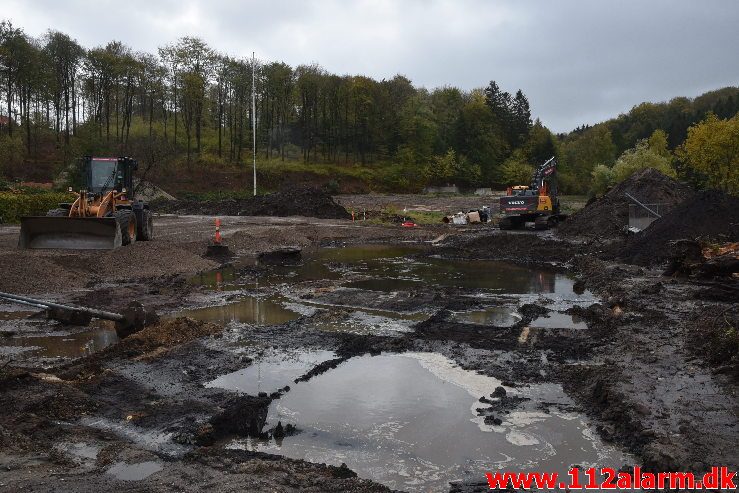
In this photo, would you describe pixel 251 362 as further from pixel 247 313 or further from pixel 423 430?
pixel 247 313

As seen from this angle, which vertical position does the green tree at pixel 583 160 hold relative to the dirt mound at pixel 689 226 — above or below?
above

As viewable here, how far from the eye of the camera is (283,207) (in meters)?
41.5

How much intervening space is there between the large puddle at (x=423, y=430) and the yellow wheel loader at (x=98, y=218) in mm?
11282

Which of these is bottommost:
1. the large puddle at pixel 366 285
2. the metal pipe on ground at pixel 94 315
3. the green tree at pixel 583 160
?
the large puddle at pixel 366 285

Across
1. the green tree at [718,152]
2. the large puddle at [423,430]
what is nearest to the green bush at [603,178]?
the green tree at [718,152]

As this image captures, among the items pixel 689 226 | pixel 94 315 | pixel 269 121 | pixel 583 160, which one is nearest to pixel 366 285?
pixel 94 315

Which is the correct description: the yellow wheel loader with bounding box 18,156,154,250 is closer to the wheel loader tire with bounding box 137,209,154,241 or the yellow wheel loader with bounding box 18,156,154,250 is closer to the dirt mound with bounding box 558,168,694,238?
the wheel loader tire with bounding box 137,209,154,241

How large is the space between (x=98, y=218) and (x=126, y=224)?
2272mm

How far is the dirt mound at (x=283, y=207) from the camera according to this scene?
134ft

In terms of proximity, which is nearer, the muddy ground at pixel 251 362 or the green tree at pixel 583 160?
the muddy ground at pixel 251 362

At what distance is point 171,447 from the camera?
19.2 ft

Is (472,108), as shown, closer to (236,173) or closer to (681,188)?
(236,173)

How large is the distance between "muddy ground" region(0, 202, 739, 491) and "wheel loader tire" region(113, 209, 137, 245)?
6.10 feet

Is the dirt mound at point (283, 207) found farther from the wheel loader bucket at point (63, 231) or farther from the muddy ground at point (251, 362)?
the muddy ground at point (251, 362)
